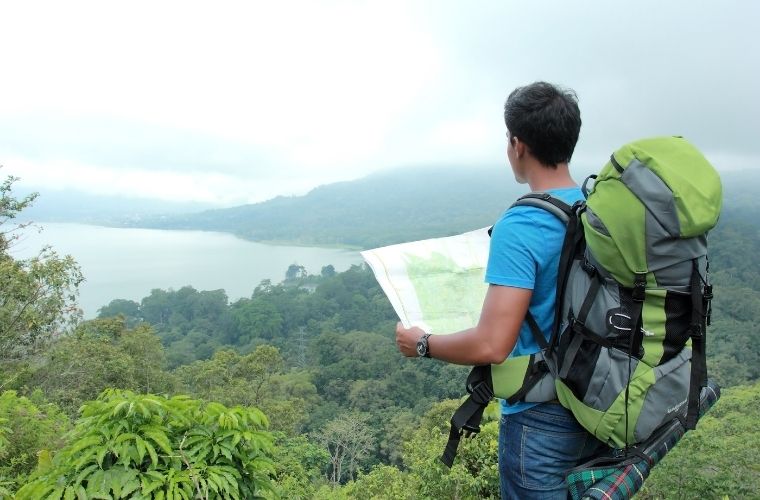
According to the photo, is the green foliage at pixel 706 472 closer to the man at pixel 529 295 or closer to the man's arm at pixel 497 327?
the man at pixel 529 295

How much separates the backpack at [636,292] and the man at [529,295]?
0.04 m

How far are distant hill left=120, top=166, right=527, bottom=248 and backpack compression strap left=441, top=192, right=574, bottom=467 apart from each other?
9355 cm

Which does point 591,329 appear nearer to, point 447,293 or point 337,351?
point 447,293

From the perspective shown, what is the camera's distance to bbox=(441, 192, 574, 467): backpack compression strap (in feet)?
3.29

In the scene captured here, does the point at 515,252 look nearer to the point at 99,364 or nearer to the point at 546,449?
the point at 546,449

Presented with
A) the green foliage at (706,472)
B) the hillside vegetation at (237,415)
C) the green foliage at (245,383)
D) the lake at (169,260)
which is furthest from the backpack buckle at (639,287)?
the lake at (169,260)

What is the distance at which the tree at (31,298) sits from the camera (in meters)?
7.42

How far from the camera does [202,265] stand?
89.1 metres

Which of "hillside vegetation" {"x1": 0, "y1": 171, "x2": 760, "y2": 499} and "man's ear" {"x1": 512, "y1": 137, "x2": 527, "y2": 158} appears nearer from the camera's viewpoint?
"man's ear" {"x1": 512, "y1": 137, "x2": 527, "y2": 158}

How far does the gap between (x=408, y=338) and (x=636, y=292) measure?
0.49 metres

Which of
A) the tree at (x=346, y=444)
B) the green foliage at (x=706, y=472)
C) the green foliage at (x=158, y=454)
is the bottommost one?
the tree at (x=346, y=444)

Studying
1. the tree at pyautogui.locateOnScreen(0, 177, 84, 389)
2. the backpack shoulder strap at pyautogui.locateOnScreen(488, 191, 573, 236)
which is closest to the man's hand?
the backpack shoulder strap at pyautogui.locateOnScreen(488, 191, 573, 236)

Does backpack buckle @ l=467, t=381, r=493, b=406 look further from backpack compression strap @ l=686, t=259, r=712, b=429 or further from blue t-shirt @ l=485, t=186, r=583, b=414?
backpack compression strap @ l=686, t=259, r=712, b=429

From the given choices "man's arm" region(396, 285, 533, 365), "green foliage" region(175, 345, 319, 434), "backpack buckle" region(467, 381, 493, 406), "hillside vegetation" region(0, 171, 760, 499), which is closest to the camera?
"man's arm" region(396, 285, 533, 365)
